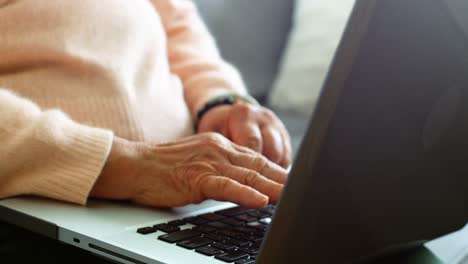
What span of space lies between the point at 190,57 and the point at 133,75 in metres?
0.26

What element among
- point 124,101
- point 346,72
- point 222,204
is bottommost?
point 222,204

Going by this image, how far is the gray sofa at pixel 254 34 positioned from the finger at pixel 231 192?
0.93 meters

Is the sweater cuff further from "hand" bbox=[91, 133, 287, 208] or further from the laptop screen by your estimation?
the laptop screen

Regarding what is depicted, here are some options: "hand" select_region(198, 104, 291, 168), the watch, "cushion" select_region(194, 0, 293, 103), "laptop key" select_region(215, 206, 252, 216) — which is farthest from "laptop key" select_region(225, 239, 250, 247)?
"cushion" select_region(194, 0, 293, 103)

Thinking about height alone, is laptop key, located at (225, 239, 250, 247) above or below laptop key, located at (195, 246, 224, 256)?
below

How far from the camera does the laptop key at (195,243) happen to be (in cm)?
70

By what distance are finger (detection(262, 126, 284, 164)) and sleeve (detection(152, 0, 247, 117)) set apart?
151mm

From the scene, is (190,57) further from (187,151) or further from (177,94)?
(187,151)

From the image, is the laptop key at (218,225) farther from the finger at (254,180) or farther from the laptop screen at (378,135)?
the laptop screen at (378,135)

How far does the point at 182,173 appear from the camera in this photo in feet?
2.82

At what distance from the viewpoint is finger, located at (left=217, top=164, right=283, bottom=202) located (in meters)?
0.82

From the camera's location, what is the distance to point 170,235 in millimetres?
720

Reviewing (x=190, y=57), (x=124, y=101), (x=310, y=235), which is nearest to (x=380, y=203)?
(x=310, y=235)

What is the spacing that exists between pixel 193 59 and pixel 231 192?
0.52 metres
